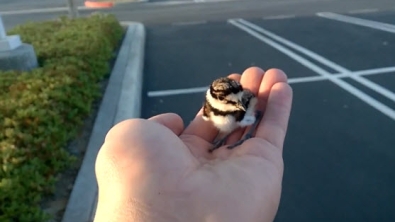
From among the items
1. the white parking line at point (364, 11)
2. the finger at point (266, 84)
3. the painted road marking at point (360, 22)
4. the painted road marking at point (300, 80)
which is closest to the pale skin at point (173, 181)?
the finger at point (266, 84)

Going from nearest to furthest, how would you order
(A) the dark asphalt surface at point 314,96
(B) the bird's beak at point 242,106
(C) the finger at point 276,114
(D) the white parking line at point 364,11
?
1. (B) the bird's beak at point 242,106
2. (C) the finger at point 276,114
3. (A) the dark asphalt surface at point 314,96
4. (D) the white parking line at point 364,11

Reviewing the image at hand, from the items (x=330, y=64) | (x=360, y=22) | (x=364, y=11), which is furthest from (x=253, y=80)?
(x=364, y=11)

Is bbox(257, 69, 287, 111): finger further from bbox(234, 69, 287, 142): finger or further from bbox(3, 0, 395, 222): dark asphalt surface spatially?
bbox(3, 0, 395, 222): dark asphalt surface

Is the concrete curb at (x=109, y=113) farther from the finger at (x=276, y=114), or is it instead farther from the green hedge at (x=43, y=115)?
the finger at (x=276, y=114)

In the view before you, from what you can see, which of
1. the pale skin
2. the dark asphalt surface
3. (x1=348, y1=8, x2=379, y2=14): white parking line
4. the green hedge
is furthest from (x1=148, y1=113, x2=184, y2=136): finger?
(x1=348, y1=8, x2=379, y2=14): white parking line

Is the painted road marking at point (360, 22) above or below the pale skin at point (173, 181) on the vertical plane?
below

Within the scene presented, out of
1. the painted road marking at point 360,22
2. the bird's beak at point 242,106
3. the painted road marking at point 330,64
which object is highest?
the bird's beak at point 242,106

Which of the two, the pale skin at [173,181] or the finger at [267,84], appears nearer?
the pale skin at [173,181]

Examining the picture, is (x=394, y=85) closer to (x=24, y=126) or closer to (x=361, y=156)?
(x=361, y=156)
